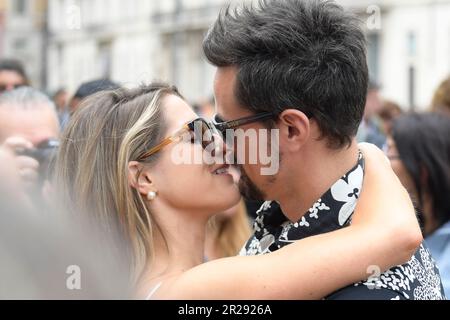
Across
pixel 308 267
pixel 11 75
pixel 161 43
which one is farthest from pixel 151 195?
pixel 161 43

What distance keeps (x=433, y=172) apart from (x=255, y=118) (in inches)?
71.2

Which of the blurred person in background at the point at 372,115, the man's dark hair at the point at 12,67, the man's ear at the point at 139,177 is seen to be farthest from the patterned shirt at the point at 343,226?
the blurred person in background at the point at 372,115

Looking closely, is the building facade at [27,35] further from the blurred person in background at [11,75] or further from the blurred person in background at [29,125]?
the blurred person in background at [29,125]

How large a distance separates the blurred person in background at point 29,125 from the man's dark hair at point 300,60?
5.15ft

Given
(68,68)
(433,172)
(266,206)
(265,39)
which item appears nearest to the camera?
(265,39)

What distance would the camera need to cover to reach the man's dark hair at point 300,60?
1.94m

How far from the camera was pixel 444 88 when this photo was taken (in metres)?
5.27

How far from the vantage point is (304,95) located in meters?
1.95

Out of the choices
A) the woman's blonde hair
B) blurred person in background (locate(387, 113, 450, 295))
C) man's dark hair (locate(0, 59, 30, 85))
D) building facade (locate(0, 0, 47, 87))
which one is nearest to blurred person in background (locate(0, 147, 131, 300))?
the woman's blonde hair

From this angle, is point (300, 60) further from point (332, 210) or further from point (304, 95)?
point (332, 210)

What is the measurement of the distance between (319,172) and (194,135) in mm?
398

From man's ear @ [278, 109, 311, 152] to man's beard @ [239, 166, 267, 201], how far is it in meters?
0.20
